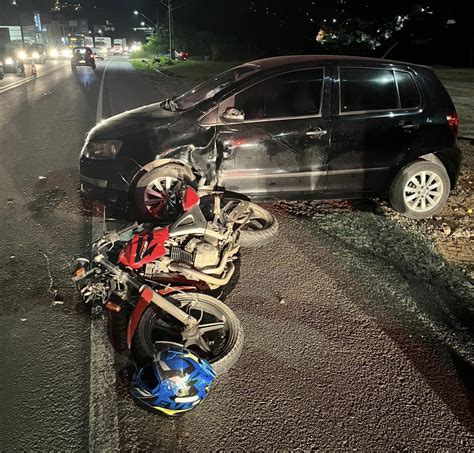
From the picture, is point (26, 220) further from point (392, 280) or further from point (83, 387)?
point (392, 280)

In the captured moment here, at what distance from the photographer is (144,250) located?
3178 millimetres

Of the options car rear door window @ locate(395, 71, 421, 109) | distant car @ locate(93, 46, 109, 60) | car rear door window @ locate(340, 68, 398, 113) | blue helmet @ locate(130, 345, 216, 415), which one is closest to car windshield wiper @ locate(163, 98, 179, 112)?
car rear door window @ locate(340, 68, 398, 113)

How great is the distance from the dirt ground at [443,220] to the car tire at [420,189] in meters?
0.14

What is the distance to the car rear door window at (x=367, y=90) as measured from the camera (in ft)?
15.9

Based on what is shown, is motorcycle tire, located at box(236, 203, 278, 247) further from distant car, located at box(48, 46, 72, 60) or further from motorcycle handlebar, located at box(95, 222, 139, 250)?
distant car, located at box(48, 46, 72, 60)

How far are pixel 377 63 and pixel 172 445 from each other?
14.7ft

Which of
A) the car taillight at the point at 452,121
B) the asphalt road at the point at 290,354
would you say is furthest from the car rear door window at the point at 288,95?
the car taillight at the point at 452,121

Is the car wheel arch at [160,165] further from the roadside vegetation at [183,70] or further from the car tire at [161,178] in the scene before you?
the roadside vegetation at [183,70]

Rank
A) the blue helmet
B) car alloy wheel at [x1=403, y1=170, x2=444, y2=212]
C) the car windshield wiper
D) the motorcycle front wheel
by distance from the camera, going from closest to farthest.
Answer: the blue helmet < the motorcycle front wheel < car alloy wheel at [x1=403, y1=170, x2=444, y2=212] < the car windshield wiper

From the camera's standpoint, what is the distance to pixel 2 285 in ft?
12.5

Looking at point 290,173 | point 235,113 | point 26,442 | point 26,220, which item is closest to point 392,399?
point 26,442

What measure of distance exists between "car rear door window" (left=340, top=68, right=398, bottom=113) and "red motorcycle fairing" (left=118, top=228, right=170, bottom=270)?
8.99 feet

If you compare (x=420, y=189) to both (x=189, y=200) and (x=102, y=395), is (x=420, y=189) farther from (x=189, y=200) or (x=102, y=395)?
(x=102, y=395)

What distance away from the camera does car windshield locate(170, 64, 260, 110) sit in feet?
16.6
